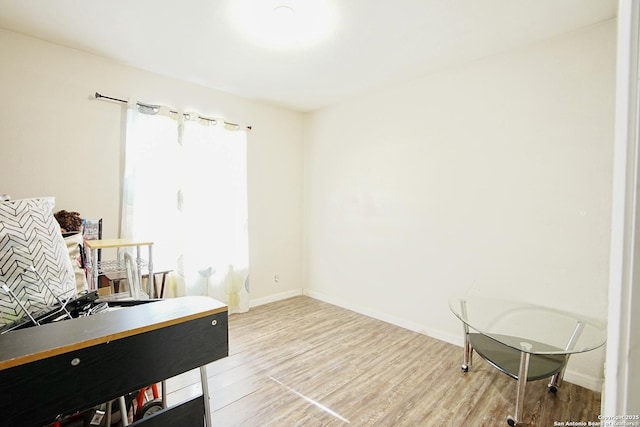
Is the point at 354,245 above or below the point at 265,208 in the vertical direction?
below

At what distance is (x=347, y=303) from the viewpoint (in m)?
3.58

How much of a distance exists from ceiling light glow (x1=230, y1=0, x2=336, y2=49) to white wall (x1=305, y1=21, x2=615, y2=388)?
1.27 meters

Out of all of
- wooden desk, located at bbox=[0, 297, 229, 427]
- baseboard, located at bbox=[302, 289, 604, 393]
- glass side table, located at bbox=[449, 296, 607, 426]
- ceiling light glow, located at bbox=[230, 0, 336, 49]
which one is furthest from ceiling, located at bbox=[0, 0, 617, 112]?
baseboard, located at bbox=[302, 289, 604, 393]

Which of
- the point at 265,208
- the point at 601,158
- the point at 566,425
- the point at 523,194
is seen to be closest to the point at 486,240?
the point at 523,194

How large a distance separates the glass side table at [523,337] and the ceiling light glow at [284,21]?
228cm

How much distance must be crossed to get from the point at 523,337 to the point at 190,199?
10.1ft

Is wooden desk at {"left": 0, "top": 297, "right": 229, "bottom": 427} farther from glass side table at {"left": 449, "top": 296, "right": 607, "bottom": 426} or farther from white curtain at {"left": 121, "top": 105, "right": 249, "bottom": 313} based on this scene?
white curtain at {"left": 121, "top": 105, "right": 249, "bottom": 313}

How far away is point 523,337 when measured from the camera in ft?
6.40

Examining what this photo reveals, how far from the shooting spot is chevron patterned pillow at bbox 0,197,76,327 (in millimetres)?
1047

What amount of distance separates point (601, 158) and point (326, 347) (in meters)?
2.47

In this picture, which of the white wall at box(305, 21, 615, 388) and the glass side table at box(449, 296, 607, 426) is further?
the white wall at box(305, 21, 615, 388)

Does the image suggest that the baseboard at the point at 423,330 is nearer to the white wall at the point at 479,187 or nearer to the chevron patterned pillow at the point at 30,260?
the white wall at the point at 479,187

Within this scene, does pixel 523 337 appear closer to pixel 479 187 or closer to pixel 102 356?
pixel 479 187

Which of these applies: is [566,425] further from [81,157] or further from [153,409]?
[81,157]
